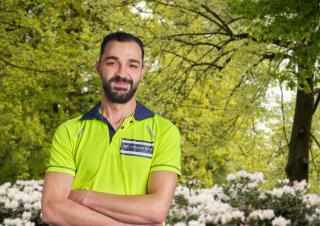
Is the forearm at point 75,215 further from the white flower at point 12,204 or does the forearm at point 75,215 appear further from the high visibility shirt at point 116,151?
the white flower at point 12,204

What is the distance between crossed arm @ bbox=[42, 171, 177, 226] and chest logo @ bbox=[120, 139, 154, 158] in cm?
9

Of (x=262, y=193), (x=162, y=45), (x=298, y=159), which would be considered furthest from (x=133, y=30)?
(x=262, y=193)

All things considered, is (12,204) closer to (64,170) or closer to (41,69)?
(41,69)

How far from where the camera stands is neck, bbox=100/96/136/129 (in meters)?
2.56

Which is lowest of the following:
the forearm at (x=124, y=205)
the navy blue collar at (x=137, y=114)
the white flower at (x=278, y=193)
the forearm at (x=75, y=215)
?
the forearm at (x=75, y=215)

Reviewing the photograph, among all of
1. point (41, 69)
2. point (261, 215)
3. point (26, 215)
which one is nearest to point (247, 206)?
point (261, 215)

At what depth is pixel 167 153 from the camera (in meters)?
2.55

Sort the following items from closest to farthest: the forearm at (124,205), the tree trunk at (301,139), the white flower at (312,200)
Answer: the forearm at (124,205) → the white flower at (312,200) → the tree trunk at (301,139)

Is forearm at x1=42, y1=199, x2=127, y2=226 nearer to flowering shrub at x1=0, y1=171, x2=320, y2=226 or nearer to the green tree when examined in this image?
flowering shrub at x1=0, y1=171, x2=320, y2=226

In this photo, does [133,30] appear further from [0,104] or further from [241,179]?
[241,179]

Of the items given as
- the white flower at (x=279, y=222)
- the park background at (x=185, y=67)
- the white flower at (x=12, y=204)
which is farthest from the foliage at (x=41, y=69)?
the white flower at (x=279, y=222)

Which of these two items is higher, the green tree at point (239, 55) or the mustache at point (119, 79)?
the green tree at point (239, 55)

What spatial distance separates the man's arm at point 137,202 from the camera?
2463mm

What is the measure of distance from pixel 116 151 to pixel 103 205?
0.22 metres
